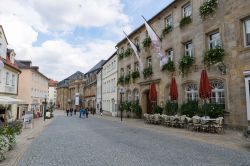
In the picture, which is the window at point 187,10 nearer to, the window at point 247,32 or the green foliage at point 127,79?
the window at point 247,32

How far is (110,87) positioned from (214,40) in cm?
2700

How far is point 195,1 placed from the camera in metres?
18.3

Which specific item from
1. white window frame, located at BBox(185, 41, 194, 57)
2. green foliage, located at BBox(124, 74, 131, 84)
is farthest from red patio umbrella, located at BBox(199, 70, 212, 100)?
green foliage, located at BBox(124, 74, 131, 84)

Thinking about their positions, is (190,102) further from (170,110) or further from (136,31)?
(136,31)

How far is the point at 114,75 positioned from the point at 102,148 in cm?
2967

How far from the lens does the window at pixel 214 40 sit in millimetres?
16328

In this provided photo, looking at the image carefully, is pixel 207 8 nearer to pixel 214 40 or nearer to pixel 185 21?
pixel 214 40

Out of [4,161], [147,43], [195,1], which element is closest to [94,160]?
[4,161]

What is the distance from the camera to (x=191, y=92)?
61.5 feet

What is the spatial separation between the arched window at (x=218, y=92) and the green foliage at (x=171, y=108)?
4.07 metres

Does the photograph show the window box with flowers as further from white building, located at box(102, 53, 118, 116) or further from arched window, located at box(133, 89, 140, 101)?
white building, located at box(102, 53, 118, 116)

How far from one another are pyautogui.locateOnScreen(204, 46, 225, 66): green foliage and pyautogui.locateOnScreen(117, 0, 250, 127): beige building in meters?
0.28

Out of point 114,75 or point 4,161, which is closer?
point 4,161

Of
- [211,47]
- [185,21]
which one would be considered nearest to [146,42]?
[185,21]
